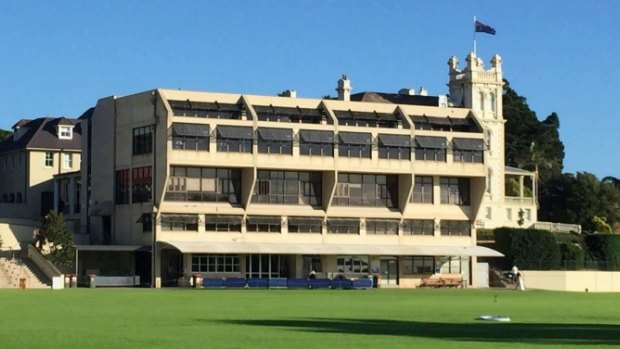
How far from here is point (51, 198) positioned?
107938 millimetres

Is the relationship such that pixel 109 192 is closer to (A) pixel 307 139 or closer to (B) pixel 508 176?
(A) pixel 307 139

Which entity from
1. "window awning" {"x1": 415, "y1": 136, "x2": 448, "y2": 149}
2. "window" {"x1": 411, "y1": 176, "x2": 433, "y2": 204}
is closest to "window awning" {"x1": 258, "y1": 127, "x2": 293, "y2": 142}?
"window awning" {"x1": 415, "y1": 136, "x2": 448, "y2": 149}

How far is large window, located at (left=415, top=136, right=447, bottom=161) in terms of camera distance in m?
96.8

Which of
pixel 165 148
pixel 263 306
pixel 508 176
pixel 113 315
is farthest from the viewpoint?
pixel 508 176

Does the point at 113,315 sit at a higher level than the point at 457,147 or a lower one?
lower

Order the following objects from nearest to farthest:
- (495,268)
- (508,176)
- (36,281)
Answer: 1. (36,281)
2. (495,268)
3. (508,176)

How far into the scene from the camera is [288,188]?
9362 cm

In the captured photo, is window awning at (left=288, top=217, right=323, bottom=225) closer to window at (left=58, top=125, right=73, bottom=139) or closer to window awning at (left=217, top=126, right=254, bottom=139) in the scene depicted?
window awning at (left=217, top=126, right=254, bottom=139)

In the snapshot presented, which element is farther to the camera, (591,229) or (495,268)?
(591,229)

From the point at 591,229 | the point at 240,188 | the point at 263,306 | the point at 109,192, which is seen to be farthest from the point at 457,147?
the point at 263,306

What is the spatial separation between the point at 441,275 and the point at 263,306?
174ft

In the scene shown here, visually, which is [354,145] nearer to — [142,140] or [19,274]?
[142,140]

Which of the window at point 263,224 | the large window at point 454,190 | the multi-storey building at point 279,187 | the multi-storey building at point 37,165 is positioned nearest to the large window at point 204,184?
the multi-storey building at point 279,187

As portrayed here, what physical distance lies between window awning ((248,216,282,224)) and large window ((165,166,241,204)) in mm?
1537
